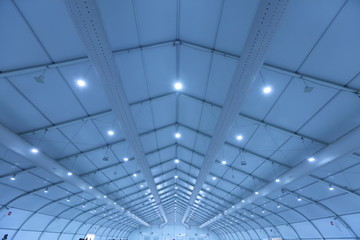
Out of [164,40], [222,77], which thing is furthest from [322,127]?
[164,40]

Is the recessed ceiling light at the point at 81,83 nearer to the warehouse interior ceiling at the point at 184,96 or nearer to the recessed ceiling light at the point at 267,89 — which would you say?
the warehouse interior ceiling at the point at 184,96

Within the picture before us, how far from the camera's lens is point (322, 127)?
9.19 m

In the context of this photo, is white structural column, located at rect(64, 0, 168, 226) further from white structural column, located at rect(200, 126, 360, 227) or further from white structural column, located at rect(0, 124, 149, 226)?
white structural column, located at rect(200, 126, 360, 227)

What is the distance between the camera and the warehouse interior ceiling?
19.7ft

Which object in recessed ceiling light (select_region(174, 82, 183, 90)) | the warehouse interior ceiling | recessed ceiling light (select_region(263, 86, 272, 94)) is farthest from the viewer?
recessed ceiling light (select_region(174, 82, 183, 90))

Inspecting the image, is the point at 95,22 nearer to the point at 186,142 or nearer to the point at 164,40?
the point at 164,40

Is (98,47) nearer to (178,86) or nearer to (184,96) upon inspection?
(178,86)

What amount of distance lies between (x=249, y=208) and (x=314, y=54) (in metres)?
22.9

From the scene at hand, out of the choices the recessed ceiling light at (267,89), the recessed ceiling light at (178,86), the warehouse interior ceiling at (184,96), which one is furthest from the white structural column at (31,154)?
the recessed ceiling light at (267,89)

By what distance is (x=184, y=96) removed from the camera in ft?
36.4

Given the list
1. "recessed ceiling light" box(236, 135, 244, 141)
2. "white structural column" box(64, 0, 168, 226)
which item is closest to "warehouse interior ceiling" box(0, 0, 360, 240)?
"white structural column" box(64, 0, 168, 226)

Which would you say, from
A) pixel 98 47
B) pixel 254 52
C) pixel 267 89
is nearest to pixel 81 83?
pixel 98 47

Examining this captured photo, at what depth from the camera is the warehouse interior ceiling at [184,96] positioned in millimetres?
5996

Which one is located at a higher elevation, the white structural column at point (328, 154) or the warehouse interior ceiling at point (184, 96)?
the warehouse interior ceiling at point (184, 96)
